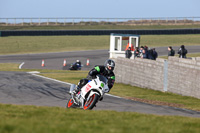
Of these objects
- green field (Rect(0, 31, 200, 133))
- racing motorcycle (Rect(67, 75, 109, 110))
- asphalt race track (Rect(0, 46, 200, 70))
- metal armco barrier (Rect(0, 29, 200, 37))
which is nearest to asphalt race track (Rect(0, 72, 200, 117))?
green field (Rect(0, 31, 200, 133))

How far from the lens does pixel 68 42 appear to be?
5619cm

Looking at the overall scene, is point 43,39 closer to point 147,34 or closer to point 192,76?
point 147,34

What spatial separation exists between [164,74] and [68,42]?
38.9 metres

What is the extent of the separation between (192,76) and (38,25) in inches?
2110

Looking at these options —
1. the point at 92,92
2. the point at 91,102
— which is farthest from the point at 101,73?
the point at 91,102

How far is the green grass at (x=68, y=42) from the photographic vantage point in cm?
5194

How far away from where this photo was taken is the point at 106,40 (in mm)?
58594

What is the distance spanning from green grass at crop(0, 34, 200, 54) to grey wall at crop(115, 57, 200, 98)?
30.5 m

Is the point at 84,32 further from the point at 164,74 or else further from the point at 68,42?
the point at 164,74

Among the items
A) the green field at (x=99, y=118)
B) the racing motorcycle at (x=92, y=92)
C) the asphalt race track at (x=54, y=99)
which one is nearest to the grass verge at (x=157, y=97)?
the green field at (x=99, y=118)

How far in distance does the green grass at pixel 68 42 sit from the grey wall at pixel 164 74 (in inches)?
1200

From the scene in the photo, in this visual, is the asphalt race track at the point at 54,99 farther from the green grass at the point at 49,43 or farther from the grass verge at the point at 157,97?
the green grass at the point at 49,43

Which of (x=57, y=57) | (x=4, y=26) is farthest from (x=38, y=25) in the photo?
(x=57, y=57)

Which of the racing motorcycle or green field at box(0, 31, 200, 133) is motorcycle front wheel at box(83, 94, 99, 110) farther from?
green field at box(0, 31, 200, 133)
